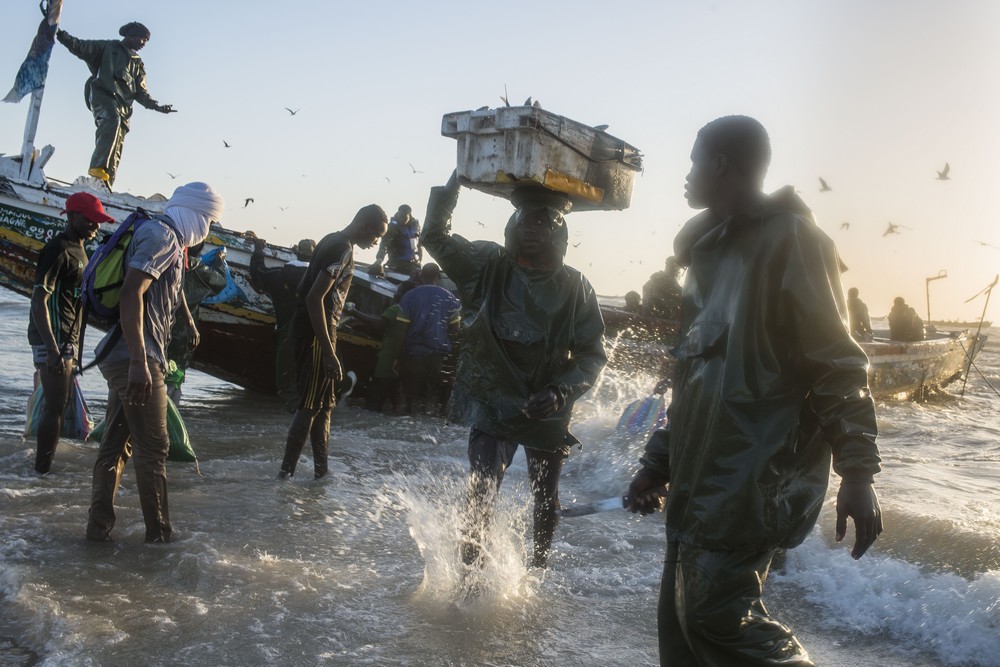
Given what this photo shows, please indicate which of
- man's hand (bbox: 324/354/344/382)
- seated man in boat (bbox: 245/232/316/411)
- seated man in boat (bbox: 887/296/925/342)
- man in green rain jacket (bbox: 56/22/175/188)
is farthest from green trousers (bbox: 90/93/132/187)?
seated man in boat (bbox: 887/296/925/342)

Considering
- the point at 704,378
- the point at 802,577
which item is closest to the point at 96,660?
the point at 704,378

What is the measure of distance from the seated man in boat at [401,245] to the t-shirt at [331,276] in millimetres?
6168

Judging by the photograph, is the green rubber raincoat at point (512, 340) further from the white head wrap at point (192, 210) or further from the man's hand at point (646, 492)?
the man's hand at point (646, 492)

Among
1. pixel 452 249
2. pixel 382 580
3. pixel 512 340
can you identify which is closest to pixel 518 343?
pixel 512 340

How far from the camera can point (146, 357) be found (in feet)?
13.8

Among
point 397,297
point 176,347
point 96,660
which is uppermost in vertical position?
point 397,297

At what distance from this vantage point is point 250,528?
5.20m

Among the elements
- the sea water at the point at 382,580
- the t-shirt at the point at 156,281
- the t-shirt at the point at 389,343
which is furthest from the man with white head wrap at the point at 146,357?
the t-shirt at the point at 389,343

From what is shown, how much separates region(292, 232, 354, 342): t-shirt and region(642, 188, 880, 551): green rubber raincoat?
3880 mm

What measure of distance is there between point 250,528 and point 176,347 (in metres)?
4.13

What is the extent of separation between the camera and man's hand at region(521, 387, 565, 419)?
4047 mm

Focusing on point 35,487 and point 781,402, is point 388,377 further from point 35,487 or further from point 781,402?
point 781,402

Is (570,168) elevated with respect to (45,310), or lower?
elevated

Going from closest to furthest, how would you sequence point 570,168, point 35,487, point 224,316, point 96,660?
point 96,660 → point 570,168 → point 35,487 → point 224,316
